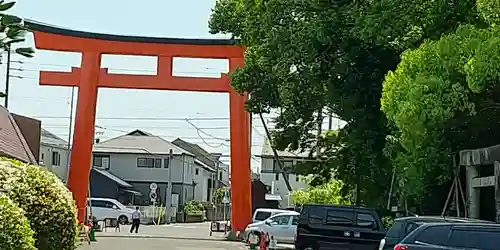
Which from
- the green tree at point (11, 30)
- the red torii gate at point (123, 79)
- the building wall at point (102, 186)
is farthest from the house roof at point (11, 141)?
the building wall at point (102, 186)

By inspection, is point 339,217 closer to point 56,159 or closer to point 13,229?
point 13,229

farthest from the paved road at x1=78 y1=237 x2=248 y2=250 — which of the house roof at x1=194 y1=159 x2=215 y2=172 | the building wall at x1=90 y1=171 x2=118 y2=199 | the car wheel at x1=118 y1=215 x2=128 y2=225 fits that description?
the house roof at x1=194 y1=159 x2=215 y2=172

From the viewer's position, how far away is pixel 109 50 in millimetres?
38750

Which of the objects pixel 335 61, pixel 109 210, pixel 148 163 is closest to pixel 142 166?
pixel 148 163

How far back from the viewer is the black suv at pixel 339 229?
968 inches

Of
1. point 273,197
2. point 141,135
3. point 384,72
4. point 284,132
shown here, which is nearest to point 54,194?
point 384,72

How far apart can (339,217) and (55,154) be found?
5237 centimetres

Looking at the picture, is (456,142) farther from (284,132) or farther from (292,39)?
(284,132)

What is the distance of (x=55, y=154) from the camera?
243ft

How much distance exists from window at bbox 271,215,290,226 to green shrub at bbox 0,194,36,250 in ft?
77.7

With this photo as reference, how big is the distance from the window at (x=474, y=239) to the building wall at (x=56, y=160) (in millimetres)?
57757

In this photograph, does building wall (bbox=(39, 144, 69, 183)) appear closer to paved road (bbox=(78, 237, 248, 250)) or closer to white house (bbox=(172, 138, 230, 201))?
white house (bbox=(172, 138, 230, 201))

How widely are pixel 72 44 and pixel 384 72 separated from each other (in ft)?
57.3

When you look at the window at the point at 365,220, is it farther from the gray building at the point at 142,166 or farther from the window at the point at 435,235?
the gray building at the point at 142,166
